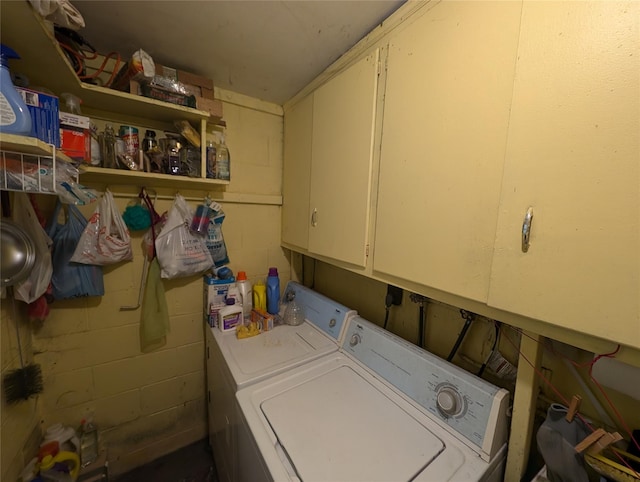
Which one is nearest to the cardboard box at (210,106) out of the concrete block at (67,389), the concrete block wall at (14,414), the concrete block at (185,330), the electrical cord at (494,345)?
the concrete block at (185,330)

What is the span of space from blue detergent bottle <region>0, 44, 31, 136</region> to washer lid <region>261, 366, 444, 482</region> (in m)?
1.11

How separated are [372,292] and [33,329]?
175cm

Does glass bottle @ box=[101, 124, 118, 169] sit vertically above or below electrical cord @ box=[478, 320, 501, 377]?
above

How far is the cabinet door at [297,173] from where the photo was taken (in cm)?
145

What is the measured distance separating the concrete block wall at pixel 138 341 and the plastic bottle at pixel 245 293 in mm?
160

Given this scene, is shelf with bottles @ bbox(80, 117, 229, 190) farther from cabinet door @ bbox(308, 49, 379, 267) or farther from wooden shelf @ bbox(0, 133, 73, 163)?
cabinet door @ bbox(308, 49, 379, 267)

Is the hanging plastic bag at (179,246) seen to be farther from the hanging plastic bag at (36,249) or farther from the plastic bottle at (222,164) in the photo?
the hanging plastic bag at (36,249)

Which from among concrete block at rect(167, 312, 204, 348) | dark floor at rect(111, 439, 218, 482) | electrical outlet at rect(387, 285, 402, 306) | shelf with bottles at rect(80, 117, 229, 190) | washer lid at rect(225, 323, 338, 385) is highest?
shelf with bottles at rect(80, 117, 229, 190)

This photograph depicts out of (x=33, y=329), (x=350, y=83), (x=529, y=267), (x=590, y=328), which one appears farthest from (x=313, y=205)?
(x=33, y=329)

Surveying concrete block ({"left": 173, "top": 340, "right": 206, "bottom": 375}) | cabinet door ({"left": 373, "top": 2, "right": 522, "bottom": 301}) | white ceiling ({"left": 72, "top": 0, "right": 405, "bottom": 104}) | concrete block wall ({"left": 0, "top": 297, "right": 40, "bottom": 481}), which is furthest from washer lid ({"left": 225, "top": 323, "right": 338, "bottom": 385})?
white ceiling ({"left": 72, "top": 0, "right": 405, "bottom": 104})

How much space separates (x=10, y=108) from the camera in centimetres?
62

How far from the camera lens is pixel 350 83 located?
110 cm

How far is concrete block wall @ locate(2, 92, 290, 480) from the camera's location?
1261mm

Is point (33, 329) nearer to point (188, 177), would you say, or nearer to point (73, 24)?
point (188, 177)
